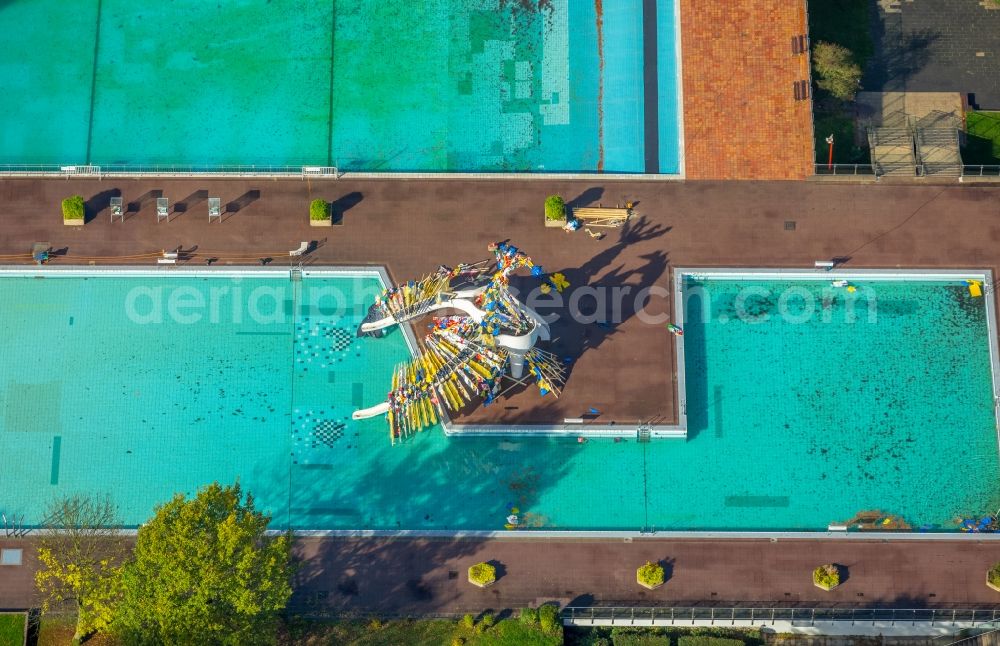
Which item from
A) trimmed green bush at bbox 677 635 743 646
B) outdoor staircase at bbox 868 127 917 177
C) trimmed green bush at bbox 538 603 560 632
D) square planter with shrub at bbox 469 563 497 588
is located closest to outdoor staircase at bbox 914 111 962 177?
outdoor staircase at bbox 868 127 917 177

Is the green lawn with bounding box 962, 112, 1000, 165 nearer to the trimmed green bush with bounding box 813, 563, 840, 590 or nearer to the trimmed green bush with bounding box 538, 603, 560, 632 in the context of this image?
the trimmed green bush with bounding box 813, 563, 840, 590

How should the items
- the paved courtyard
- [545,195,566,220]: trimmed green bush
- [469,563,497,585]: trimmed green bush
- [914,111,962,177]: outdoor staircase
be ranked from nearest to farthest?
[469,563,497,585]: trimmed green bush < [545,195,566,220]: trimmed green bush < [914,111,962,177]: outdoor staircase < the paved courtyard

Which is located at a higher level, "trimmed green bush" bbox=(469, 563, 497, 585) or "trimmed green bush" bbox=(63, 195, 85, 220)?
"trimmed green bush" bbox=(63, 195, 85, 220)

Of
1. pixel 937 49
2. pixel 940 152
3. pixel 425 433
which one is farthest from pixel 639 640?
pixel 937 49

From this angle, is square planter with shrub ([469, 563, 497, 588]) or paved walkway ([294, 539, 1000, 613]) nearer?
square planter with shrub ([469, 563, 497, 588])

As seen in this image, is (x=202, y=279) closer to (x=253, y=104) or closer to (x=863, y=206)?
(x=253, y=104)

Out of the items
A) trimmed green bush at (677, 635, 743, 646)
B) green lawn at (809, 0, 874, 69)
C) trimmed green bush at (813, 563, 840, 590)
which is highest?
green lawn at (809, 0, 874, 69)

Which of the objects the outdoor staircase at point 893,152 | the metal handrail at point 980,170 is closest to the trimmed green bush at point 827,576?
the outdoor staircase at point 893,152
